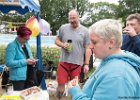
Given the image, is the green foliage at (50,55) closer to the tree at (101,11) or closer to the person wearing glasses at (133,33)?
the person wearing glasses at (133,33)

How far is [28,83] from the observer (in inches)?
255

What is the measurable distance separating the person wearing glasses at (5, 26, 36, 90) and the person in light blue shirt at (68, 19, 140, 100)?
11.1ft

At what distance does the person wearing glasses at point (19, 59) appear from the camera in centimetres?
599

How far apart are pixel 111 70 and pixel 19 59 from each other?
12.1 feet

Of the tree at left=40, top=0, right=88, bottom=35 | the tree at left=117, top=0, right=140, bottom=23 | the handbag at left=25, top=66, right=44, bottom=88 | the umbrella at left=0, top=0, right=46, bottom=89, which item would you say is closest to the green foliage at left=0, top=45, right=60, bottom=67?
the umbrella at left=0, top=0, right=46, bottom=89

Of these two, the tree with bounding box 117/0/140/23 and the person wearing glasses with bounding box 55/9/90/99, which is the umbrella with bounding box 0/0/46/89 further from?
the tree with bounding box 117/0/140/23

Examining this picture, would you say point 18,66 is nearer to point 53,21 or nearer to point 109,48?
point 109,48

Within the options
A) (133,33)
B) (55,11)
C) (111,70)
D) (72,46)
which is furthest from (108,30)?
(55,11)

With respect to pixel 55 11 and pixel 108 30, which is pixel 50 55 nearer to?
pixel 108 30

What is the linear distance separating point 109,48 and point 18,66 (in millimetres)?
3575

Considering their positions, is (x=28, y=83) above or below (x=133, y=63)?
below

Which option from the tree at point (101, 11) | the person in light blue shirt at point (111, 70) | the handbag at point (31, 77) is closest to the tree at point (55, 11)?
the tree at point (101, 11)

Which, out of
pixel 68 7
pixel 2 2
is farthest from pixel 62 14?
pixel 2 2

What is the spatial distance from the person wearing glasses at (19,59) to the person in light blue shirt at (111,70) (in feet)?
11.1
